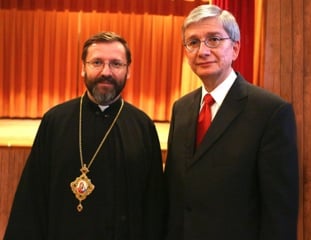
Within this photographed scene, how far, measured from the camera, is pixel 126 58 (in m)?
2.59

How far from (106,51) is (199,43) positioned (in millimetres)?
628

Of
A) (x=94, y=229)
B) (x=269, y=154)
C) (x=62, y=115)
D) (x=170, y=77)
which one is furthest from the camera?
(x=170, y=77)

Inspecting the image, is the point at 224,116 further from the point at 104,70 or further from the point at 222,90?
the point at 104,70

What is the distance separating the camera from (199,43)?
2180 millimetres

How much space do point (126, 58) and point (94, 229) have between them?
1061mm

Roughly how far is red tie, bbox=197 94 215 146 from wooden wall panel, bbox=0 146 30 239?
289 centimetres

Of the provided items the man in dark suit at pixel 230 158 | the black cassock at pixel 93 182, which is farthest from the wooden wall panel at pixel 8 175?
the man in dark suit at pixel 230 158

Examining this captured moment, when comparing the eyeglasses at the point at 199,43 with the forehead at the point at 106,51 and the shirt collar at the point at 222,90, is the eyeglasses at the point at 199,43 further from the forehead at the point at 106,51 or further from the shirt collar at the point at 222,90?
the forehead at the point at 106,51

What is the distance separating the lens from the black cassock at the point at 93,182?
2504mm

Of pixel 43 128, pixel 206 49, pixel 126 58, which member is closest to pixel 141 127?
pixel 126 58

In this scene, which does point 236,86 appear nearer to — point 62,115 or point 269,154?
point 269,154

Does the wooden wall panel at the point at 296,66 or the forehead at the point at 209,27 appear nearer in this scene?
the forehead at the point at 209,27

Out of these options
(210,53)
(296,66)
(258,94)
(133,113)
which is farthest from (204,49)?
(296,66)

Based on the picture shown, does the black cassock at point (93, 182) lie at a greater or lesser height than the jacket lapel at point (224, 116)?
lesser
